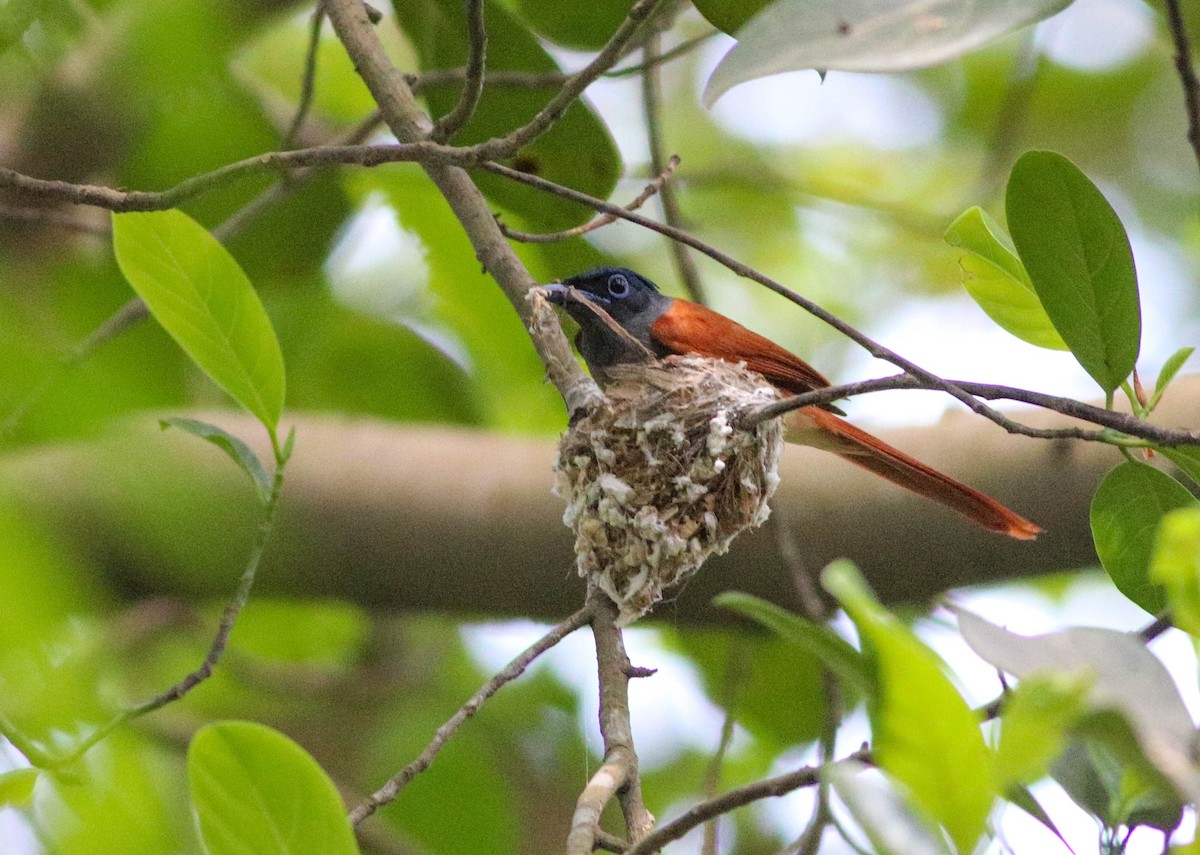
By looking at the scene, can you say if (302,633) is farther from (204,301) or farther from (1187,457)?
(1187,457)

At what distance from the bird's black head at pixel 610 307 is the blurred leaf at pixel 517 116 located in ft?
0.87

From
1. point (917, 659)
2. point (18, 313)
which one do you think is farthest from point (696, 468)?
point (18, 313)

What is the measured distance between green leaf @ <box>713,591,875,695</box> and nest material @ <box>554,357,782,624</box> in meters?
0.99

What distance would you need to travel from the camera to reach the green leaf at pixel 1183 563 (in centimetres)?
96

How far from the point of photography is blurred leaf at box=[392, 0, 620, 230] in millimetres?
2830

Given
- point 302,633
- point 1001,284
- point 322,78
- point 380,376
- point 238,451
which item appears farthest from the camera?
point 322,78

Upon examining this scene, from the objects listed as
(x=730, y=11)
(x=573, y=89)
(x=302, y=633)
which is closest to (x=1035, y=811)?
(x=573, y=89)

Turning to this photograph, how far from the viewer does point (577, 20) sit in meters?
2.96

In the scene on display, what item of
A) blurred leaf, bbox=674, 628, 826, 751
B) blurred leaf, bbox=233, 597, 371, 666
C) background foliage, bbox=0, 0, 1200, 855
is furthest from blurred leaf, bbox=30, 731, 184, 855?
blurred leaf, bbox=233, 597, 371, 666

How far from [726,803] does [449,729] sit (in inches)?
19.7

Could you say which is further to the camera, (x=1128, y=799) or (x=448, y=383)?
(x=448, y=383)

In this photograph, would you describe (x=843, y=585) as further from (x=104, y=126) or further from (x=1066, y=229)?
(x=104, y=126)

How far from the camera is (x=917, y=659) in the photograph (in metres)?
1.01

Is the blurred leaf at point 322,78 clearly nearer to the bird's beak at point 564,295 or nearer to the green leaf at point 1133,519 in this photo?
the bird's beak at point 564,295
